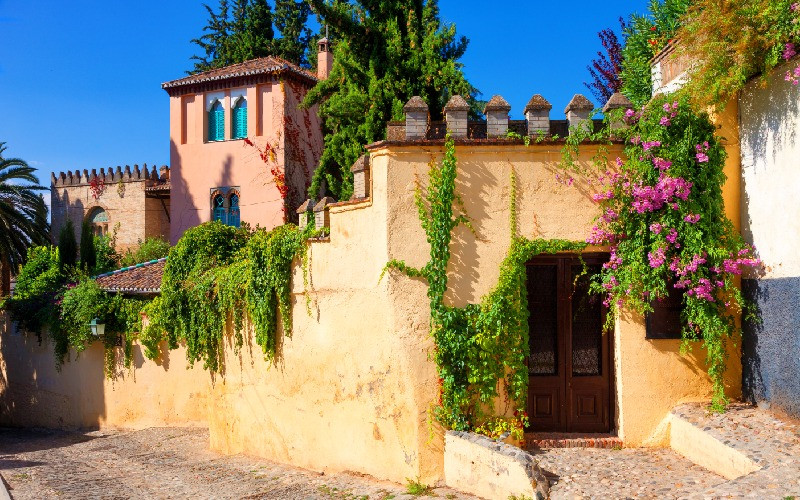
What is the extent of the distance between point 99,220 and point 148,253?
559 centimetres

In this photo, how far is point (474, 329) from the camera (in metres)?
9.42

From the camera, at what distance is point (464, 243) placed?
954 cm

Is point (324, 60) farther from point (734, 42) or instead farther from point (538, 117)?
point (734, 42)

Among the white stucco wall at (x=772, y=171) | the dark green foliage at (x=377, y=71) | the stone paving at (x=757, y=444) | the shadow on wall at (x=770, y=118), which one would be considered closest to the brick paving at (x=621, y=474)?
the stone paving at (x=757, y=444)

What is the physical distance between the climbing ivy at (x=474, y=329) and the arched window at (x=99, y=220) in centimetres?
2583

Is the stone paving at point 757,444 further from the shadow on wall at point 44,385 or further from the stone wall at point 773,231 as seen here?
the shadow on wall at point 44,385

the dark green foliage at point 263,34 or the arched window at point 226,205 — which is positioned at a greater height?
the dark green foliage at point 263,34

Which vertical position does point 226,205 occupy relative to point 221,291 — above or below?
above

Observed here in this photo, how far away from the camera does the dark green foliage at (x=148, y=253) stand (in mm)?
27922

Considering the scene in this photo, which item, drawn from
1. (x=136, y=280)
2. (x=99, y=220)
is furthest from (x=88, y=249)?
(x=99, y=220)

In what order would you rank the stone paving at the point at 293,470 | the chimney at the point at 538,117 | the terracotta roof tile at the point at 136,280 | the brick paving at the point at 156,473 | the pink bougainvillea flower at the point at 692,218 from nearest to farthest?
1. the stone paving at the point at 293,470
2. the pink bougainvillea flower at the point at 692,218
3. the chimney at the point at 538,117
4. the brick paving at the point at 156,473
5. the terracotta roof tile at the point at 136,280

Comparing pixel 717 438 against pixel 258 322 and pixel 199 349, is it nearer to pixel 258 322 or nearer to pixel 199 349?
pixel 258 322

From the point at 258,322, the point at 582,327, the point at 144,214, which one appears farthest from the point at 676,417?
the point at 144,214

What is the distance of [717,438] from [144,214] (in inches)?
1067
